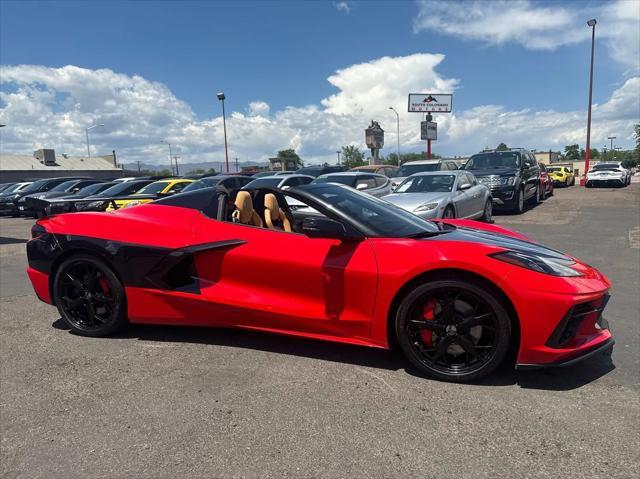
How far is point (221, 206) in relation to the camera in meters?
3.80

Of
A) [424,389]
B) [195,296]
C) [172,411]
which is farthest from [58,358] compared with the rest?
[424,389]

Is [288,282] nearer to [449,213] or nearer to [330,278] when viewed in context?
[330,278]

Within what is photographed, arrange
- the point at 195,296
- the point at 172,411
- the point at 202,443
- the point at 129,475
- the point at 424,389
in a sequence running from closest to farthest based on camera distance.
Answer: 1. the point at 129,475
2. the point at 202,443
3. the point at 172,411
4. the point at 424,389
5. the point at 195,296

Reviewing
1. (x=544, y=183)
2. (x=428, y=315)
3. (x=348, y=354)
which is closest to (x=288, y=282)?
(x=348, y=354)

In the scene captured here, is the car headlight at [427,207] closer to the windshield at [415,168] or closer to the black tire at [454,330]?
the black tire at [454,330]

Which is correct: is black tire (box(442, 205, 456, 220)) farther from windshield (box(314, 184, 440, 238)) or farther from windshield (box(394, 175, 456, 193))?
windshield (box(314, 184, 440, 238))

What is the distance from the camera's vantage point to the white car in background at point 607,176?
78.4 ft

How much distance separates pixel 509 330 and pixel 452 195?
22.3ft

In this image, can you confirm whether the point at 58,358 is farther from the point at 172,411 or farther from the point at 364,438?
the point at 364,438

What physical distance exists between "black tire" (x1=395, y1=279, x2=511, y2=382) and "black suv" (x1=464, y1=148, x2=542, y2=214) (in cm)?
952

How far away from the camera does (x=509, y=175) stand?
13.4 metres

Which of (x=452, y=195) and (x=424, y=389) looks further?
(x=452, y=195)

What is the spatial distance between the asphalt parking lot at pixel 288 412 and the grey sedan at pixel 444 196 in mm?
4862

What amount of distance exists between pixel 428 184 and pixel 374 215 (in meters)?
7.10
